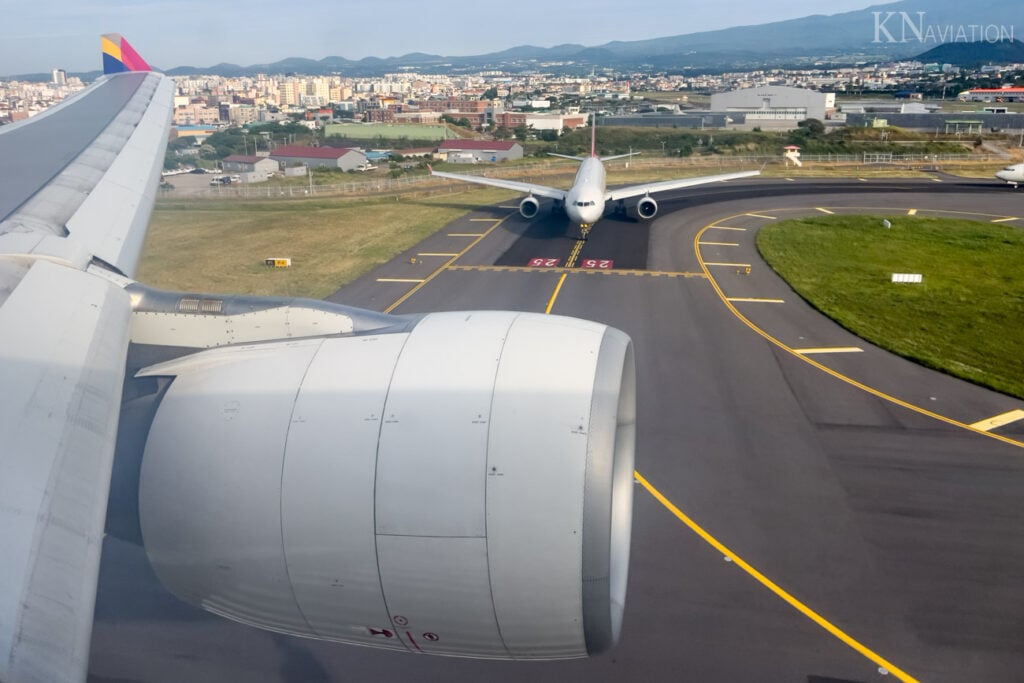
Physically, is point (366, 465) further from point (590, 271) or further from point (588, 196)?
point (588, 196)

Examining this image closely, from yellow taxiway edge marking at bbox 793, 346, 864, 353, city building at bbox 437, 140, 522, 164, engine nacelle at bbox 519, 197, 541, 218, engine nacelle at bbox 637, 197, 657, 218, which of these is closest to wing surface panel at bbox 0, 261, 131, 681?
yellow taxiway edge marking at bbox 793, 346, 864, 353

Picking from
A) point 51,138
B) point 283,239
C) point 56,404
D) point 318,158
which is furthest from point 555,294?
point 318,158

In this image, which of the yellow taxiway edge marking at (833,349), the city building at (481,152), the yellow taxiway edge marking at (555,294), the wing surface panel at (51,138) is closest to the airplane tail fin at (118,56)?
the wing surface panel at (51,138)

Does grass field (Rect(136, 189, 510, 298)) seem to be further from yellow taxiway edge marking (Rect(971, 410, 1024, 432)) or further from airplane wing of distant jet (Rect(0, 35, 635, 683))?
yellow taxiway edge marking (Rect(971, 410, 1024, 432))

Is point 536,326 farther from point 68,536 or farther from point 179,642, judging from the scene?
point 179,642

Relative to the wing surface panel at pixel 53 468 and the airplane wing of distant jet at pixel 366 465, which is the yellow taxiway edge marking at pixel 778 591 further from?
the wing surface panel at pixel 53 468
